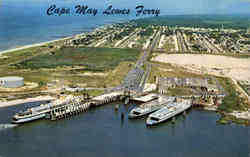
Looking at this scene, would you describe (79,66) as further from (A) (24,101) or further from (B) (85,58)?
(A) (24,101)

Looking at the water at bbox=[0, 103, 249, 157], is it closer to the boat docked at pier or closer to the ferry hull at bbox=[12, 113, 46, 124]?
the ferry hull at bbox=[12, 113, 46, 124]

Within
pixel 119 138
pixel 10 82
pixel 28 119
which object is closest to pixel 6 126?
pixel 28 119

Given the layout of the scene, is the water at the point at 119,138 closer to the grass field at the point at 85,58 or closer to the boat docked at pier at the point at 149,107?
the boat docked at pier at the point at 149,107

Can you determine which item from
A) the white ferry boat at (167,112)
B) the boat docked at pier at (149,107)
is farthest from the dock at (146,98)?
the white ferry boat at (167,112)

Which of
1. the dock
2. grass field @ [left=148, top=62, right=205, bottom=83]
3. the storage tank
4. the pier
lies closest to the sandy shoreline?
the pier

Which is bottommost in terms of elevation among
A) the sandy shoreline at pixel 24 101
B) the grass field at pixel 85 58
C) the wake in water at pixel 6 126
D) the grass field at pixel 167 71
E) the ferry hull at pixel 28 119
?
the wake in water at pixel 6 126

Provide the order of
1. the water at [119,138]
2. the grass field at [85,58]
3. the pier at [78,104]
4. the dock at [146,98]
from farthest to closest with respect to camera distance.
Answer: the grass field at [85,58], the dock at [146,98], the pier at [78,104], the water at [119,138]

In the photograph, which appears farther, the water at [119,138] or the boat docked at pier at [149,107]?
the boat docked at pier at [149,107]
